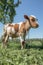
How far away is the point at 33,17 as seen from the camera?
13.9m

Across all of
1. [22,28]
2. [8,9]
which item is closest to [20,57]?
[22,28]

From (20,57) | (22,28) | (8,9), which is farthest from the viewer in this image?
(8,9)

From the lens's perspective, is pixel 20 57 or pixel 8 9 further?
pixel 8 9

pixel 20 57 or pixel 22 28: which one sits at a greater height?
pixel 22 28

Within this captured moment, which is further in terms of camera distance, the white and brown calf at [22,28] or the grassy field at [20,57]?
the white and brown calf at [22,28]

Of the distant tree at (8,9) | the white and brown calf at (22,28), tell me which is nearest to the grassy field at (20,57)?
the white and brown calf at (22,28)

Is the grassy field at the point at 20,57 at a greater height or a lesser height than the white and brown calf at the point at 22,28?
lesser

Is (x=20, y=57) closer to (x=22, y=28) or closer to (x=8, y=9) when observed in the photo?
(x=22, y=28)

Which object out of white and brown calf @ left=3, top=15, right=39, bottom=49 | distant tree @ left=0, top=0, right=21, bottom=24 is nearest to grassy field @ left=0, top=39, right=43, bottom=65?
white and brown calf @ left=3, top=15, right=39, bottom=49

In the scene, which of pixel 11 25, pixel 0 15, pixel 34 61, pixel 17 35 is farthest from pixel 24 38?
pixel 0 15

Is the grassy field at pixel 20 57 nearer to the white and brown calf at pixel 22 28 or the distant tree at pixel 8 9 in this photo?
the white and brown calf at pixel 22 28

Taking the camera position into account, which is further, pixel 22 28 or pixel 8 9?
pixel 8 9

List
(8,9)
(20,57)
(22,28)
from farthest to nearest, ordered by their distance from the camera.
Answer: (8,9) → (22,28) → (20,57)

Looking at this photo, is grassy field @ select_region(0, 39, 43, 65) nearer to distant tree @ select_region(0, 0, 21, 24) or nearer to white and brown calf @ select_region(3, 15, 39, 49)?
white and brown calf @ select_region(3, 15, 39, 49)
